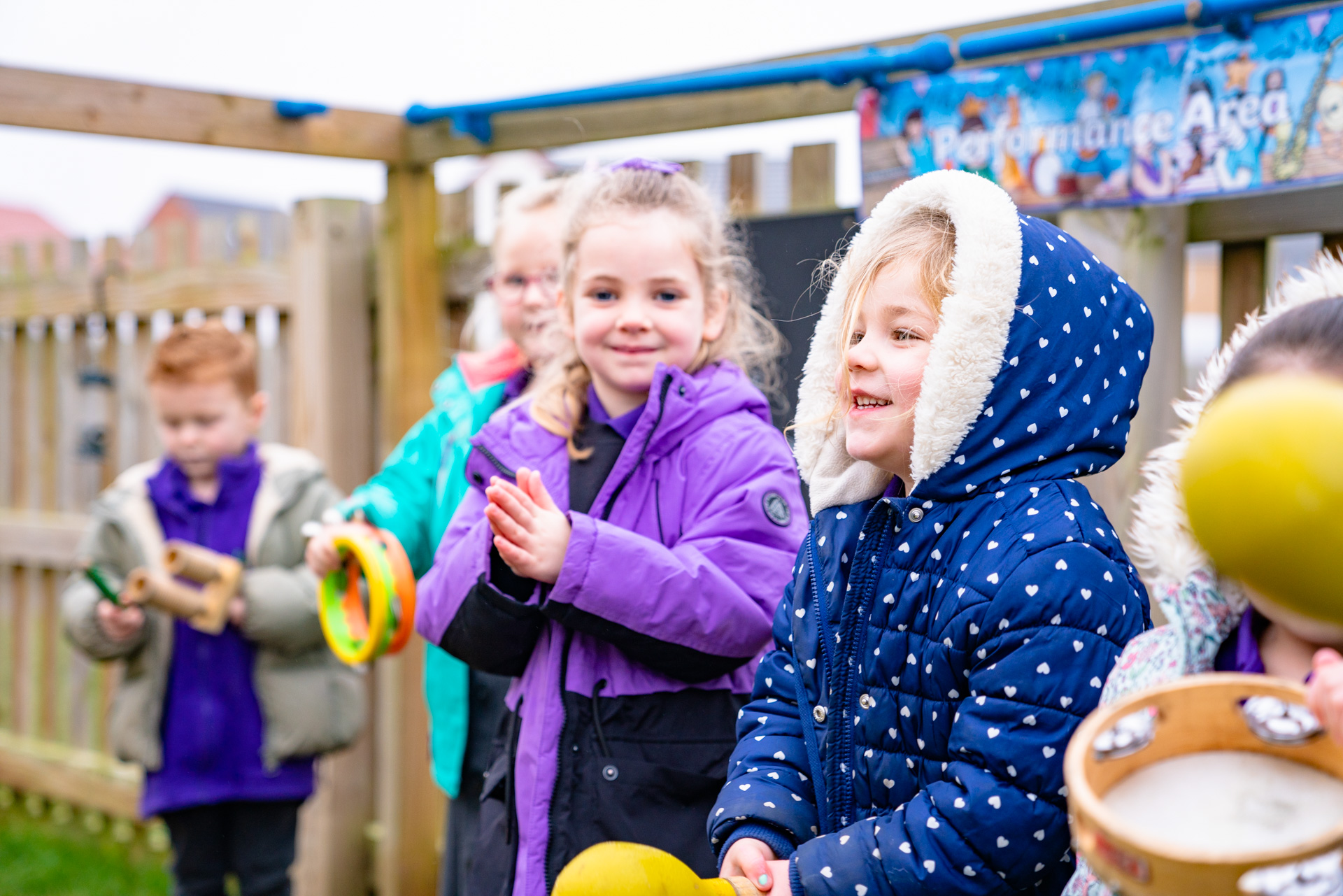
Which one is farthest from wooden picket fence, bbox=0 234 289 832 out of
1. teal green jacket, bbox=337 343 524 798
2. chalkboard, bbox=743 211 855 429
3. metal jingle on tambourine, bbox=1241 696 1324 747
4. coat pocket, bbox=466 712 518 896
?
metal jingle on tambourine, bbox=1241 696 1324 747

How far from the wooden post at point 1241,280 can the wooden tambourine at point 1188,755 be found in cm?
142

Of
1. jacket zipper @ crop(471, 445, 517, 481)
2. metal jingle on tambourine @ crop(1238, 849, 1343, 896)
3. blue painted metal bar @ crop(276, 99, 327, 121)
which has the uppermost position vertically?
blue painted metal bar @ crop(276, 99, 327, 121)

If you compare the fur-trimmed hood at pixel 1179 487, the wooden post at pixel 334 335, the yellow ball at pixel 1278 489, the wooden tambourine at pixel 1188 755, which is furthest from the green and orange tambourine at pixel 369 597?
the yellow ball at pixel 1278 489

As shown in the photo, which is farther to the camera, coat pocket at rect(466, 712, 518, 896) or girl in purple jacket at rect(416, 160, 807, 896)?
coat pocket at rect(466, 712, 518, 896)

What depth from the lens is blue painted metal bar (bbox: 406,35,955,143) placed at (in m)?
2.41

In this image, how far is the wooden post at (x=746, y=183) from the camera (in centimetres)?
294

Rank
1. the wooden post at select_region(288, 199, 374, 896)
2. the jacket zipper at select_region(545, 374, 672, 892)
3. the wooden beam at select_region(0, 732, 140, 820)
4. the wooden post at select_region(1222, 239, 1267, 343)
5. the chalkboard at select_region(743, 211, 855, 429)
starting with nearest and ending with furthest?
the jacket zipper at select_region(545, 374, 672, 892) < the wooden post at select_region(1222, 239, 1267, 343) < the chalkboard at select_region(743, 211, 855, 429) < the wooden post at select_region(288, 199, 374, 896) < the wooden beam at select_region(0, 732, 140, 820)

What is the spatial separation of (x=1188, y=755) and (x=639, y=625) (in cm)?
102

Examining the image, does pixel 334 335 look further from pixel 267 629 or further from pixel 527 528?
pixel 527 528

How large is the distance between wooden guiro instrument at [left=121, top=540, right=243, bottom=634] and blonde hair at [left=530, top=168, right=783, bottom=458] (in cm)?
123

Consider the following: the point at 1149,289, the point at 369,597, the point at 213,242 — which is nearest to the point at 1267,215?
the point at 1149,289

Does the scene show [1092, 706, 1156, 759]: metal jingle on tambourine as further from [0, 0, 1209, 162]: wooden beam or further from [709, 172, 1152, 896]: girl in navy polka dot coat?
[0, 0, 1209, 162]: wooden beam

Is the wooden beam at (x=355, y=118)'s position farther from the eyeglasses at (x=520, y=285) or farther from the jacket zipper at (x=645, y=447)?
the jacket zipper at (x=645, y=447)

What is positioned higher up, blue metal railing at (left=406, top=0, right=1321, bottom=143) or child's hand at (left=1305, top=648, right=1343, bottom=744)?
blue metal railing at (left=406, top=0, right=1321, bottom=143)
